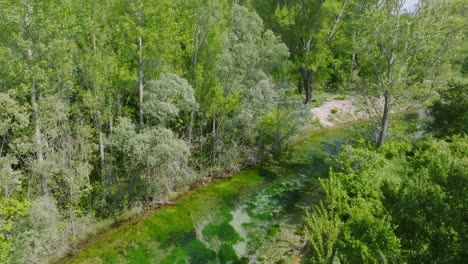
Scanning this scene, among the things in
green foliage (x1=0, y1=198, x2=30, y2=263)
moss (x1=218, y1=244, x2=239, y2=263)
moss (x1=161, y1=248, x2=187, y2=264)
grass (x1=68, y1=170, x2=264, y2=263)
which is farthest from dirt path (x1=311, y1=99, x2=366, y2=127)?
green foliage (x1=0, y1=198, x2=30, y2=263)

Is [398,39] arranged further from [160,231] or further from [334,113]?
[160,231]

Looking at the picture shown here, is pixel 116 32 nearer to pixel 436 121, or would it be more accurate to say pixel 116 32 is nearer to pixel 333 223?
pixel 333 223

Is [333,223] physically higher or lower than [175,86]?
lower

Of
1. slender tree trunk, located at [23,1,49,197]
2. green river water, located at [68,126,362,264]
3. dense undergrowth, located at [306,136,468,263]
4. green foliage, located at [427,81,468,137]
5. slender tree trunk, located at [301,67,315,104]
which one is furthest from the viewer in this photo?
slender tree trunk, located at [301,67,315,104]

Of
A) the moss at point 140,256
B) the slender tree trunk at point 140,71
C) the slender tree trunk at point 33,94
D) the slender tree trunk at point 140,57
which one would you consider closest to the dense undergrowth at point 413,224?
the moss at point 140,256

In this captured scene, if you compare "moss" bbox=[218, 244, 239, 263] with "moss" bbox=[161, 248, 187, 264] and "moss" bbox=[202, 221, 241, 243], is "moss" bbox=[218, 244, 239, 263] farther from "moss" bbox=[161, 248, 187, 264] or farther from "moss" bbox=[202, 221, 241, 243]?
"moss" bbox=[161, 248, 187, 264]

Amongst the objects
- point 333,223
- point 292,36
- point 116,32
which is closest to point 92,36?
point 116,32

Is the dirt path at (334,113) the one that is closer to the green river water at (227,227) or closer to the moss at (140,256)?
the green river water at (227,227)
